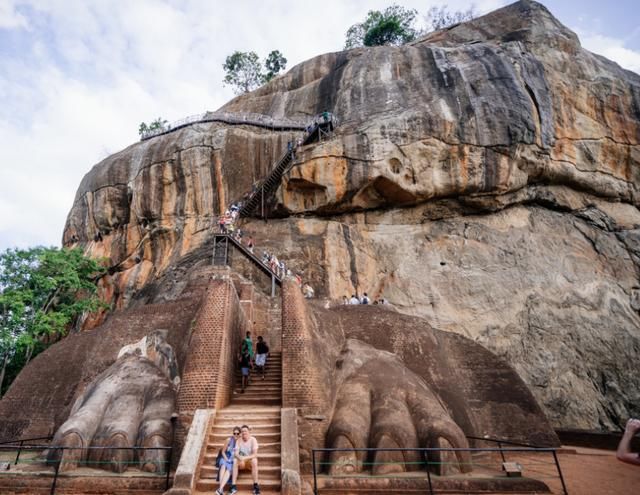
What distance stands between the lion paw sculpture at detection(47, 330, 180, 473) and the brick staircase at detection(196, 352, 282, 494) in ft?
3.55

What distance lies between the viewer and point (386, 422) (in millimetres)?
8766

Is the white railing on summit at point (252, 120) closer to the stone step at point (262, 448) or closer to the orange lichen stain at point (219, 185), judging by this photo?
the orange lichen stain at point (219, 185)

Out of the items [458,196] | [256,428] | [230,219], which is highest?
[458,196]

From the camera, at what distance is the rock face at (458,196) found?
19.2 m

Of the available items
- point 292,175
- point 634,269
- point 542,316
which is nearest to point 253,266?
point 292,175

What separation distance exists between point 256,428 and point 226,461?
137cm

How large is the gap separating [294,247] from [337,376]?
10642mm

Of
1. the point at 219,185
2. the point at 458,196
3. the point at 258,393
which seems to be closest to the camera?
the point at 258,393

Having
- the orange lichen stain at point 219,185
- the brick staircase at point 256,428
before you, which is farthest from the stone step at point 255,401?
the orange lichen stain at point 219,185

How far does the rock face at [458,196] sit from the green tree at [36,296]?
2268 millimetres

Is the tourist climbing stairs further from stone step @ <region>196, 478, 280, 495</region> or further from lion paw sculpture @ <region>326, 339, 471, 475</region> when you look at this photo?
stone step @ <region>196, 478, 280, 495</region>

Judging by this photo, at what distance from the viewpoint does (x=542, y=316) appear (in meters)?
18.4

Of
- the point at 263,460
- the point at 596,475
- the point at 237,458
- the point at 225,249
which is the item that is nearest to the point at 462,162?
the point at 225,249

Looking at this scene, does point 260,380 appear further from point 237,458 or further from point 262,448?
point 237,458
